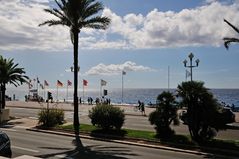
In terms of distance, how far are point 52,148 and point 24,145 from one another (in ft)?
6.78

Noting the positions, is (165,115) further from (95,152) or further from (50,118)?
(50,118)

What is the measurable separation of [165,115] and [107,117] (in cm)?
463

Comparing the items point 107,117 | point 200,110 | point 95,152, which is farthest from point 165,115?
point 95,152

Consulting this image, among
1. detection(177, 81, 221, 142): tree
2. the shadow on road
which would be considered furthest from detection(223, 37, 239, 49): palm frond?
the shadow on road

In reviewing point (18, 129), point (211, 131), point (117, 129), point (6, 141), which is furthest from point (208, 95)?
point (18, 129)

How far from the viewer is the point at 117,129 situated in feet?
96.3

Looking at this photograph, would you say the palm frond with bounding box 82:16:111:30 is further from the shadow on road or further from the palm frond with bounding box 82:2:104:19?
the shadow on road

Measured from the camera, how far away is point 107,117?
29.0 metres

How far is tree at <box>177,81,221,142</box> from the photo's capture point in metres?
23.9

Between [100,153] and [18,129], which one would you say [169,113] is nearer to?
[100,153]

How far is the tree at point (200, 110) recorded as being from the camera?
23891 millimetres

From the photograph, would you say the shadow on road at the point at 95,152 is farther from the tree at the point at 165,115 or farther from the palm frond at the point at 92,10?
the palm frond at the point at 92,10

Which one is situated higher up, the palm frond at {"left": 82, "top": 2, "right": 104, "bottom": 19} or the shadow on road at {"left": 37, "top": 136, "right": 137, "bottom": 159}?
the palm frond at {"left": 82, "top": 2, "right": 104, "bottom": 19}

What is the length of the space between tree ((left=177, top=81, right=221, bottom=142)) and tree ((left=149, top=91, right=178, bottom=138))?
1416 millimetres
